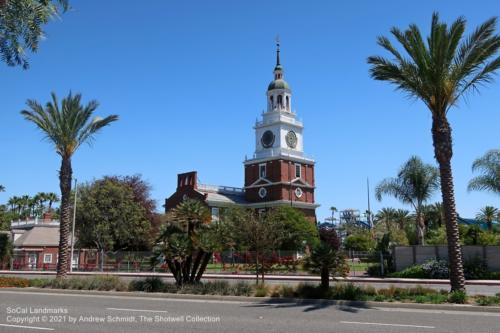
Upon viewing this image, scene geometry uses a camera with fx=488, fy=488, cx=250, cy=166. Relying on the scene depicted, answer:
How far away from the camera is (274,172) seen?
7525 cm

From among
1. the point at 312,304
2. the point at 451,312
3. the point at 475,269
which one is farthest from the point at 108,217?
the point at 451,312

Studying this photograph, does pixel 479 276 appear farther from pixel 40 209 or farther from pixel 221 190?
pixel 40 209

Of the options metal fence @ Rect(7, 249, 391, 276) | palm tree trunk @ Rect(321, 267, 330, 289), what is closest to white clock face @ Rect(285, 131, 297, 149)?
metal fence @ Rect(7, 249, 391, 276)

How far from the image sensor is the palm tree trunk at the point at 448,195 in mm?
16094

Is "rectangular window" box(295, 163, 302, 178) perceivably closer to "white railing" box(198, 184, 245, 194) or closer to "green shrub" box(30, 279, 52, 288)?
"white railing" box(198, 184, 245, 194)

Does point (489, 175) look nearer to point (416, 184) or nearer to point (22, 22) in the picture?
point (416, 184)

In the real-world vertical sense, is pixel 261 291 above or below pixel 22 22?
below

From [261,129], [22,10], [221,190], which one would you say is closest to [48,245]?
[221,190]

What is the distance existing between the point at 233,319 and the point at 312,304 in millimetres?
4282

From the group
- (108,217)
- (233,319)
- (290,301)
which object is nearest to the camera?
(233,319)

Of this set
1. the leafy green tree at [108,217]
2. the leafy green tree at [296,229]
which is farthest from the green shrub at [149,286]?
the leafy green tree at [296,229]

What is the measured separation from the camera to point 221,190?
3250 inches

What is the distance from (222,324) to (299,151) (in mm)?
68707

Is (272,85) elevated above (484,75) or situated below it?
above
